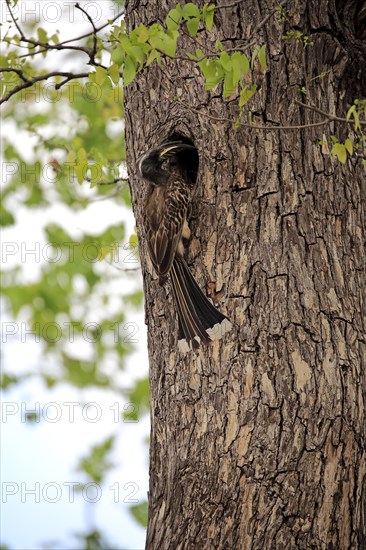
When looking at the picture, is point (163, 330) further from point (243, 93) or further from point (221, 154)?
point (243, 93)

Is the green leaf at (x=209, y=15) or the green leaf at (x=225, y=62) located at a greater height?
the green leaf at (x=209, y=15)

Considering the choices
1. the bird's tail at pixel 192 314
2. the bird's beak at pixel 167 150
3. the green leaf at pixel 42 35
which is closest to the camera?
the bird's tail at pixel 192 314

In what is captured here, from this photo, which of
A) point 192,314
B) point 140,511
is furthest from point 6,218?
point 192,314

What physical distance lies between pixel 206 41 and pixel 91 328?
17.5 ft

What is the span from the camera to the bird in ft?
11.1

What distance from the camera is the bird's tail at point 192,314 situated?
3.33 m

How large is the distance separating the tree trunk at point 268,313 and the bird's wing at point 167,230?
10 centimetres

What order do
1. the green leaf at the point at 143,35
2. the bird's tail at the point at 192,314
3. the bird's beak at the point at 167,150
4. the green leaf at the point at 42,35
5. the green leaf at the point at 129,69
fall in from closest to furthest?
the green leaf at the point at 143,35 < the green leaf at the point at 129,69 < the bird's tail at the point at 192,314 < the bird's beak at the point at 167,150 < the green leaf at the point at 42,35

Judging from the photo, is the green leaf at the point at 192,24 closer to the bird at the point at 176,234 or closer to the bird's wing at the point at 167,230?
the bird at the point at 176,234

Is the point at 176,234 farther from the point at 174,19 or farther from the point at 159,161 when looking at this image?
the point at 174,19

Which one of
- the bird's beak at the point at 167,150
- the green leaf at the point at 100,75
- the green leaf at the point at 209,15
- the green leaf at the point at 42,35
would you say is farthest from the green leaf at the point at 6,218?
the green leaf at the point at 209,15

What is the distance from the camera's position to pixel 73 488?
19.8 feet

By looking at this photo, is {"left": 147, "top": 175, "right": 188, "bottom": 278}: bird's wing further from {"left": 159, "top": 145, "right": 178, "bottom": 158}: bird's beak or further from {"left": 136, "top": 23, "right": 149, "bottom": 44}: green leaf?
{"left": 136, "top": 23, "right": 149, "bottom": 44}: green leaf

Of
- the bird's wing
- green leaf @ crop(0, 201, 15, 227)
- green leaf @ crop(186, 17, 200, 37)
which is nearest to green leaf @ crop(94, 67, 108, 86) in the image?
green leaf @ crop(186, 17, 200, 37)
